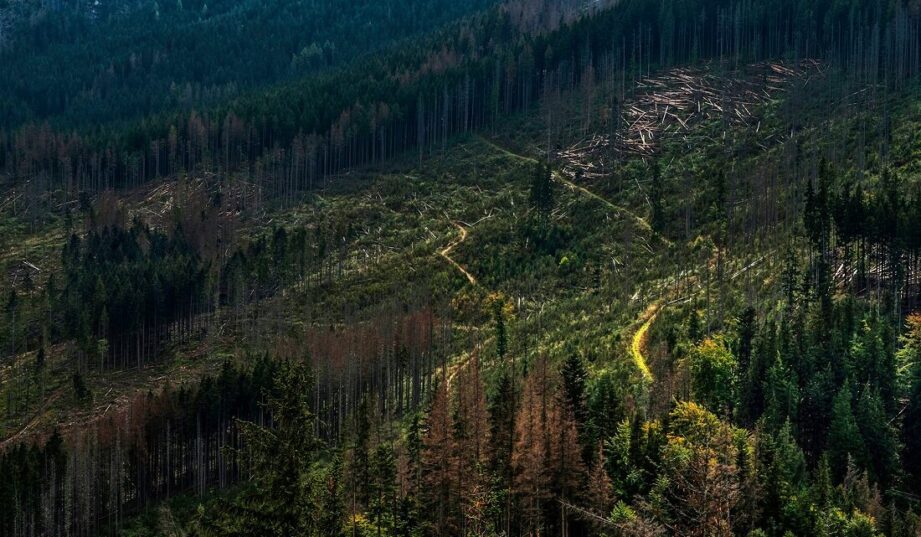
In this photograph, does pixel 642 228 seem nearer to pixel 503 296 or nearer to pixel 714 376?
pixel 503 296

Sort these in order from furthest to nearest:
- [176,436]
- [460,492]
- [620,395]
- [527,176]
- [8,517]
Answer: [527,176] → [176,436] → [8,517] → [620,395] → [460,492]

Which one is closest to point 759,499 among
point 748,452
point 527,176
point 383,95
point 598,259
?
point 748,452

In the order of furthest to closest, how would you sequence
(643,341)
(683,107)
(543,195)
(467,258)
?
(683,107)
(543,195)
(467,258)
(643,341)

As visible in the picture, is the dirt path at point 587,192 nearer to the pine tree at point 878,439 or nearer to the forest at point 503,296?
the forest at point 503,296

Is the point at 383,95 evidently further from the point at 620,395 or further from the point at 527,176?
the point at 620,395

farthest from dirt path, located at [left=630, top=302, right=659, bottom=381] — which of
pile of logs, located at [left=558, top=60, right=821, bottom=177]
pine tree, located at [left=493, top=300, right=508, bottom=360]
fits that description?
pile of logs, located at [left=558, top=60, right=821, bottom=177]

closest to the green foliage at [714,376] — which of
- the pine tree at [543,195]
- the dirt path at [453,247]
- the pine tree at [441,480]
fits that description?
the pine tree at [441,480]

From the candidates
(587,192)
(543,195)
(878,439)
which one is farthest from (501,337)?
(587,192)
